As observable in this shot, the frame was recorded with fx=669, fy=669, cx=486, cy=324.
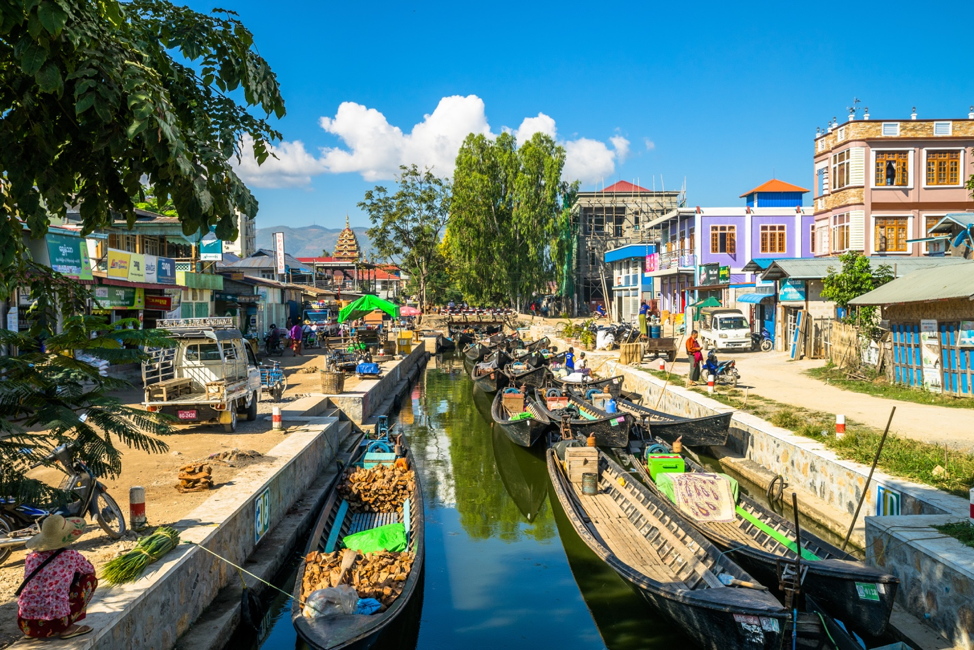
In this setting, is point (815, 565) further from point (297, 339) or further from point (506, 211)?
point (506, 211)

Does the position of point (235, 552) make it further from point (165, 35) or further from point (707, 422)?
point (707, 422)

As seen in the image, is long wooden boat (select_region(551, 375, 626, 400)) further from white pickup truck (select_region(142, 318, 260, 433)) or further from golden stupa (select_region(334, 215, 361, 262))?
golden stupa (select_region(334, 215, 361, 262))

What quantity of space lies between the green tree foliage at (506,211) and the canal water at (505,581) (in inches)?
1336

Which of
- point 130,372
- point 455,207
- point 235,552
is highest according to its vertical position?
point 455,207

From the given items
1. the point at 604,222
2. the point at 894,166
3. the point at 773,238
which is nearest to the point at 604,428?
the point at 894,166

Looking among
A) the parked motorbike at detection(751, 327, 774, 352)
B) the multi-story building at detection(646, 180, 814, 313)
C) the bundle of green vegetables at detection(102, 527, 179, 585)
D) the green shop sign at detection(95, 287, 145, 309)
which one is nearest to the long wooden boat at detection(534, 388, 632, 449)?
the bundle of green vegetables at detection(102, 527, 179, 585)

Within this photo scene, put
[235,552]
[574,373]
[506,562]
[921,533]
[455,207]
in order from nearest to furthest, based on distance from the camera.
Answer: [921,533] → [235,552] → [506,562] → [574,373] → [455,207]

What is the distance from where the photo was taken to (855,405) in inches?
596

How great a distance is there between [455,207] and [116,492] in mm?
42148

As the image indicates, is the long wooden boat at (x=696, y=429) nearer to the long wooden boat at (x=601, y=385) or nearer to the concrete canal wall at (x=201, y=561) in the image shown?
the long wooden boat at (x=601, y=385)

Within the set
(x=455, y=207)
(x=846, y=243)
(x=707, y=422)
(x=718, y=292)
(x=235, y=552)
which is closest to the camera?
(x=235, y=552)

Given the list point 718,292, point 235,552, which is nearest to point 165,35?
point 235,552

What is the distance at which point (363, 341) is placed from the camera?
108 feet

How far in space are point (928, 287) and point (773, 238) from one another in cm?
2432
